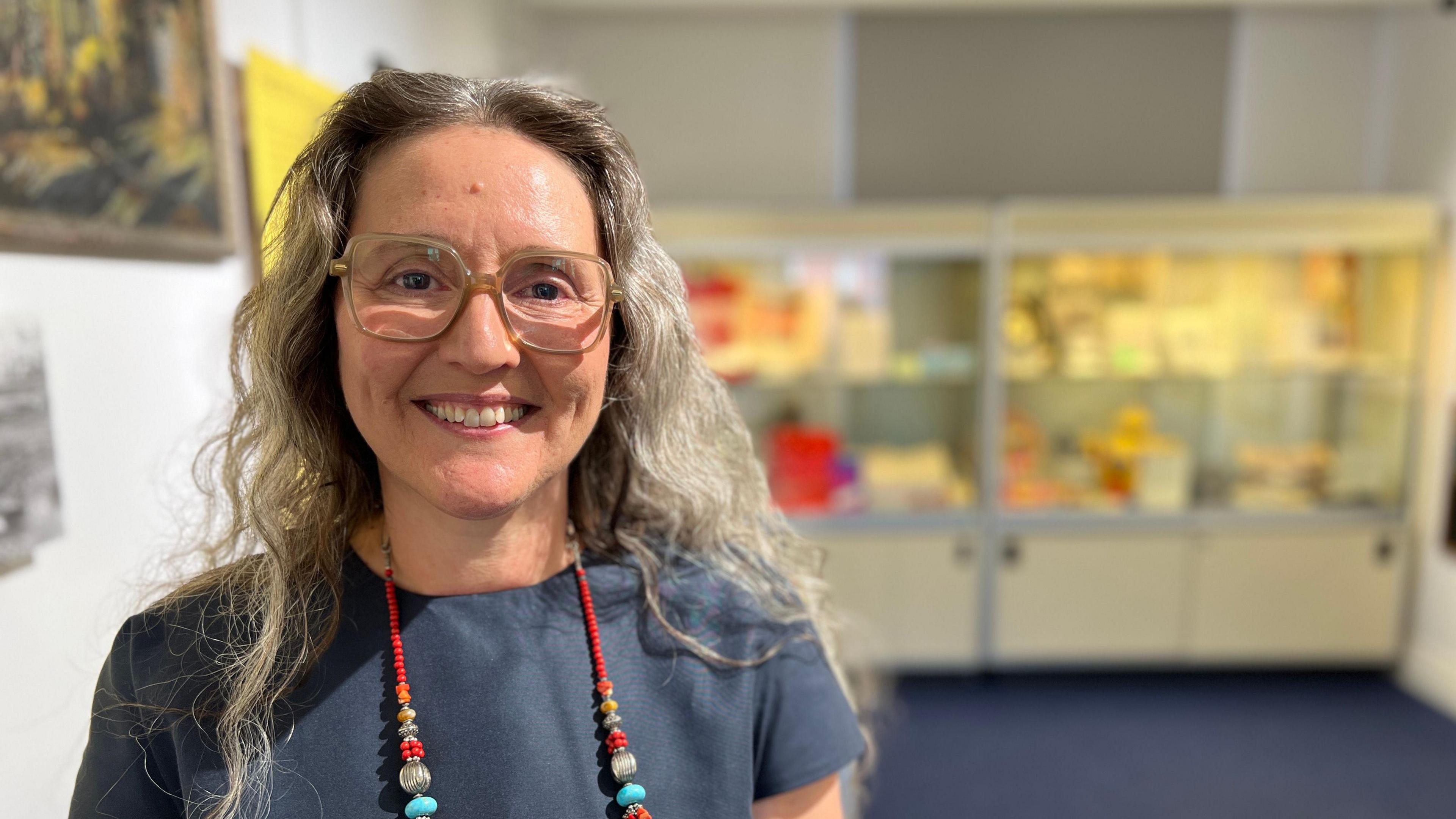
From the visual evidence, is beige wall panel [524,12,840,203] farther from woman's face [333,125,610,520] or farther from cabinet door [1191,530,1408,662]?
woman's face [333,125,610,520]

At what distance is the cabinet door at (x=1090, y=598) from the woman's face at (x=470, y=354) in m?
3.09

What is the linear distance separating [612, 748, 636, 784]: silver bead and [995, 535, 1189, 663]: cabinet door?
2.97 metres

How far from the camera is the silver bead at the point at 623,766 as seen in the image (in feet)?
2.90

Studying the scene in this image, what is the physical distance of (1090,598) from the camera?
3.59 m

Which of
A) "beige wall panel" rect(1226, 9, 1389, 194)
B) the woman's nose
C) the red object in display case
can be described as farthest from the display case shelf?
→ the woman's nose

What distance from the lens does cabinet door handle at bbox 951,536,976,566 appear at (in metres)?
3.60

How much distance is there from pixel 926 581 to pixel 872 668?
42 centimetres

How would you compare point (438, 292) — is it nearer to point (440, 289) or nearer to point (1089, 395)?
point (440, 289)

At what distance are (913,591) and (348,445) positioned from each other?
117 inches

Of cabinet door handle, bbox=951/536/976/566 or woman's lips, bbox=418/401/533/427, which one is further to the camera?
cabinet door handle, bbox=951/536/976/566

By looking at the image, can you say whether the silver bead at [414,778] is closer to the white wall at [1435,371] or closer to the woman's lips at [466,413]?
the woman's lips at [466,413]

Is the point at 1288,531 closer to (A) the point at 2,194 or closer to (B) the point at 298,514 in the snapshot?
(B) the point at 298,514

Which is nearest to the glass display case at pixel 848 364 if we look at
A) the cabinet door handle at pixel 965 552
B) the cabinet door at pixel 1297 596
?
the cabinet door handle at pixel 965 552

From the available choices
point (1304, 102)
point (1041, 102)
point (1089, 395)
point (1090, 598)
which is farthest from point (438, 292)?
point (1304, 102)
